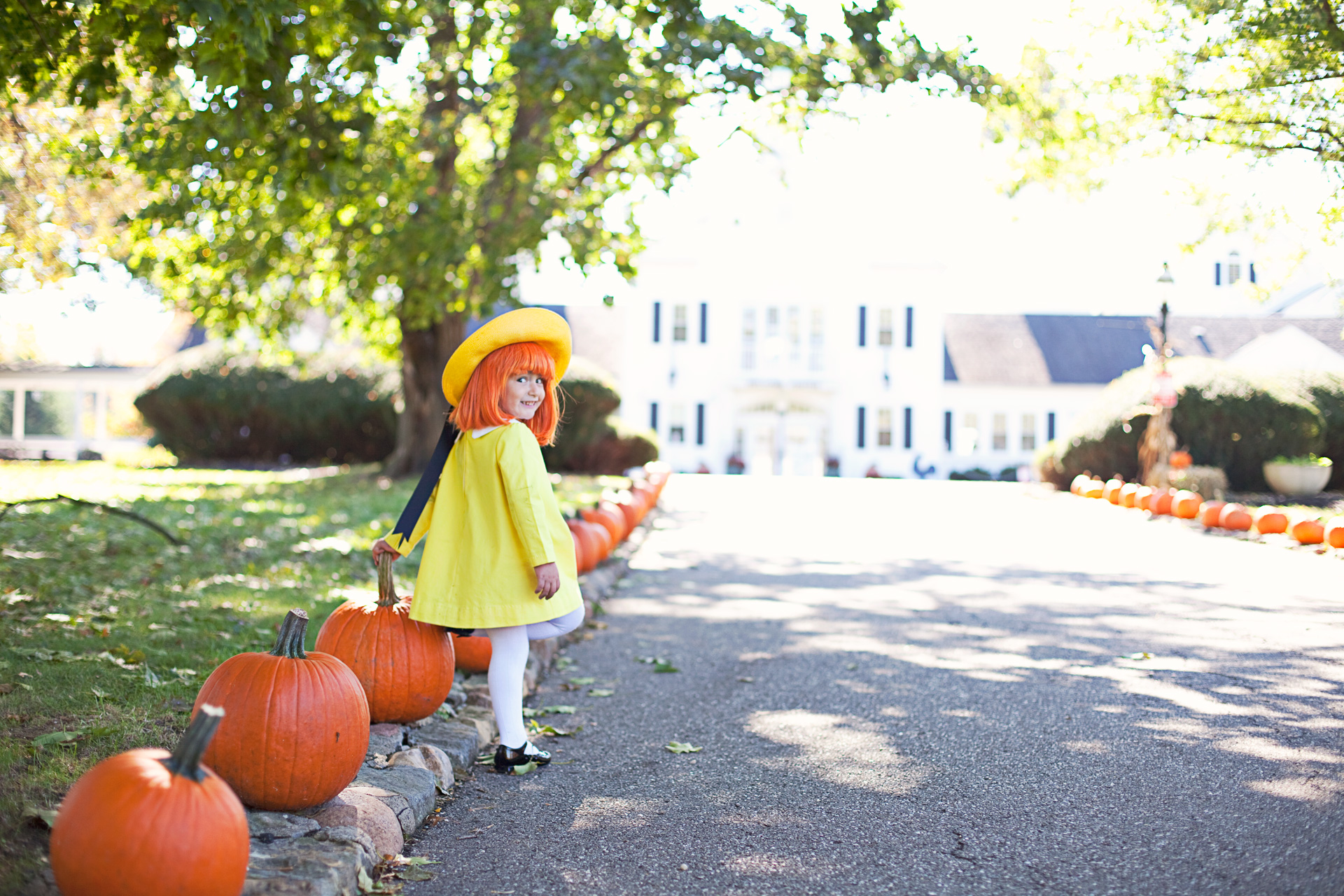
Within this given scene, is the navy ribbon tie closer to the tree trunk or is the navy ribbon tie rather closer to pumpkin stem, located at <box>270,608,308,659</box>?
pumpkin stem, located at <box>270,608,308,659</box>

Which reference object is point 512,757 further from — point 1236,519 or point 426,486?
point 1236,519

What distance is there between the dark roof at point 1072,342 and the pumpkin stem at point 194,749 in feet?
112

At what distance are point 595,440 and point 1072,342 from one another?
67.7ft

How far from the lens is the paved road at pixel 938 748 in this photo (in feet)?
9.68

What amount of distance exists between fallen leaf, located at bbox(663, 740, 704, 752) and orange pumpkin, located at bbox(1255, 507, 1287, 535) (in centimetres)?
1022

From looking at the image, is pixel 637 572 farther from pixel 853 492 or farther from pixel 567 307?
pixel 567 307

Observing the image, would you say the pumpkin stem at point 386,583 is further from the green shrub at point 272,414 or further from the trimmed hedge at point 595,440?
the green shrub at point 272,414

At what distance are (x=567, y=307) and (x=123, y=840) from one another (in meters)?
39.4

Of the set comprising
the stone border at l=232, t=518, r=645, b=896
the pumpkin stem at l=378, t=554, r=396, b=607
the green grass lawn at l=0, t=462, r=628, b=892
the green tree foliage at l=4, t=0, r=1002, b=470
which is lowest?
the stone border at l=232, t=518, r=645, b=896

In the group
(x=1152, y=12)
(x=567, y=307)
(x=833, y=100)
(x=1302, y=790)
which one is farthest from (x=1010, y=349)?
(x=1302, y=790)

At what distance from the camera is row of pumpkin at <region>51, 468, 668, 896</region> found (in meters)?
2.19

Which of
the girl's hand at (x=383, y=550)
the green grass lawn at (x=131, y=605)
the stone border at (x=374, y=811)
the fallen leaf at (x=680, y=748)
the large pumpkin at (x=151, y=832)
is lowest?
the fallen leaf at (x=680, y=748)

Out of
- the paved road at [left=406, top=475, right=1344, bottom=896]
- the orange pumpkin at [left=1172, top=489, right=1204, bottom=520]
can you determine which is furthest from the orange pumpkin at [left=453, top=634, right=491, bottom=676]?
the orange pumpkin at [left=1172, top=489, right=1204, bottom=520]

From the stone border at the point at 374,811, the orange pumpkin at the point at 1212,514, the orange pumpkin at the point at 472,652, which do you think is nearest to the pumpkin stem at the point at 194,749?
the stone border at the point at 374,811
